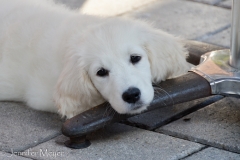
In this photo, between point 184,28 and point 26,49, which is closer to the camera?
point 26,49

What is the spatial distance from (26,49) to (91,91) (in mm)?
665

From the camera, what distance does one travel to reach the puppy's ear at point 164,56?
3.51 metres

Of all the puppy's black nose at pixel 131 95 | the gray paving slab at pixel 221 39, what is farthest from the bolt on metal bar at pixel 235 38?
the gray paving slab at pixel 221 39

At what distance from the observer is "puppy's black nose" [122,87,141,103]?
3.19 m

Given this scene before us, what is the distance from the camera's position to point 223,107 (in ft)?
12.3

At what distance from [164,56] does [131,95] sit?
1.57 ft

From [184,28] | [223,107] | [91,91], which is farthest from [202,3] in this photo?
[91,91]

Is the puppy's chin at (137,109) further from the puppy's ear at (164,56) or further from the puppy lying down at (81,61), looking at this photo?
the puppy's ear at (164,56)

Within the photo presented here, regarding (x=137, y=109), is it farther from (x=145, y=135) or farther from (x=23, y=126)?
(x=23, y=126)

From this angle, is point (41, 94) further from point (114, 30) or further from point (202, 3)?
point (202, 3)

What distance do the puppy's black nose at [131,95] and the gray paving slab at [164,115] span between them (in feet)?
1.25

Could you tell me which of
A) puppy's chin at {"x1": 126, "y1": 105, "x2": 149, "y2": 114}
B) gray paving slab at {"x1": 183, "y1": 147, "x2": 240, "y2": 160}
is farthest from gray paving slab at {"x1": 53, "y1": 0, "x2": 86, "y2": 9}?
gray paving slab at {"x1": 183, "y1": 147, "x2": 240, "y2": 160}

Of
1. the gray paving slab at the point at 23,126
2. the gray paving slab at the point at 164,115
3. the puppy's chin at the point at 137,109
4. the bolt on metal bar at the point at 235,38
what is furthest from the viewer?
the bolt on metal bar at the point at 235,38

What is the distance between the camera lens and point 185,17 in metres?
5.39
